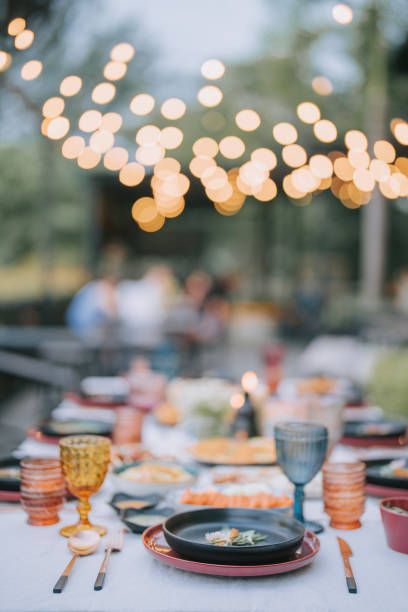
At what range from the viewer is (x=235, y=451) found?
6.55ft

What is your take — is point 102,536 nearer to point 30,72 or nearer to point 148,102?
point 30,72

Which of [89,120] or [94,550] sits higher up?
[89,120]

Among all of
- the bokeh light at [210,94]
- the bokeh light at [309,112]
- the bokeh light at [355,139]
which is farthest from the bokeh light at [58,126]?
the bokeh light at [355,139]

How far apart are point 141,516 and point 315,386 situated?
6.33ft

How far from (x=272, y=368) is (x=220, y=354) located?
813 cm

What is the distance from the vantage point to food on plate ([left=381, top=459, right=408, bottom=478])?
5.60ft

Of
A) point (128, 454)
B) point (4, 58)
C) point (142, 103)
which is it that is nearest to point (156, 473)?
point (128, 454)

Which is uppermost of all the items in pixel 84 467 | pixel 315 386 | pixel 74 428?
pixel 84 467

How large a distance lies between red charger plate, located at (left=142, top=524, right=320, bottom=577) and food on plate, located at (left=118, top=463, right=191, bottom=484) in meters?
0.38

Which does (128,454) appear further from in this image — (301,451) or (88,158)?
(88,158)

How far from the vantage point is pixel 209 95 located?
9.10 feet

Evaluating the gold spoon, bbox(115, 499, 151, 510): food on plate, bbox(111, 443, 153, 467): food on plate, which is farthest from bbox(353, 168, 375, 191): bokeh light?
the gold spoon

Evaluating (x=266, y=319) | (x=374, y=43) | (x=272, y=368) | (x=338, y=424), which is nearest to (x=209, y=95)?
(x=272, y=368)

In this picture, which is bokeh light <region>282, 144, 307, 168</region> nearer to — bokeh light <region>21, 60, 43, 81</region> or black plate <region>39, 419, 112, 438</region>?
bokeh light <region>21, 60, 43, 81</region>
